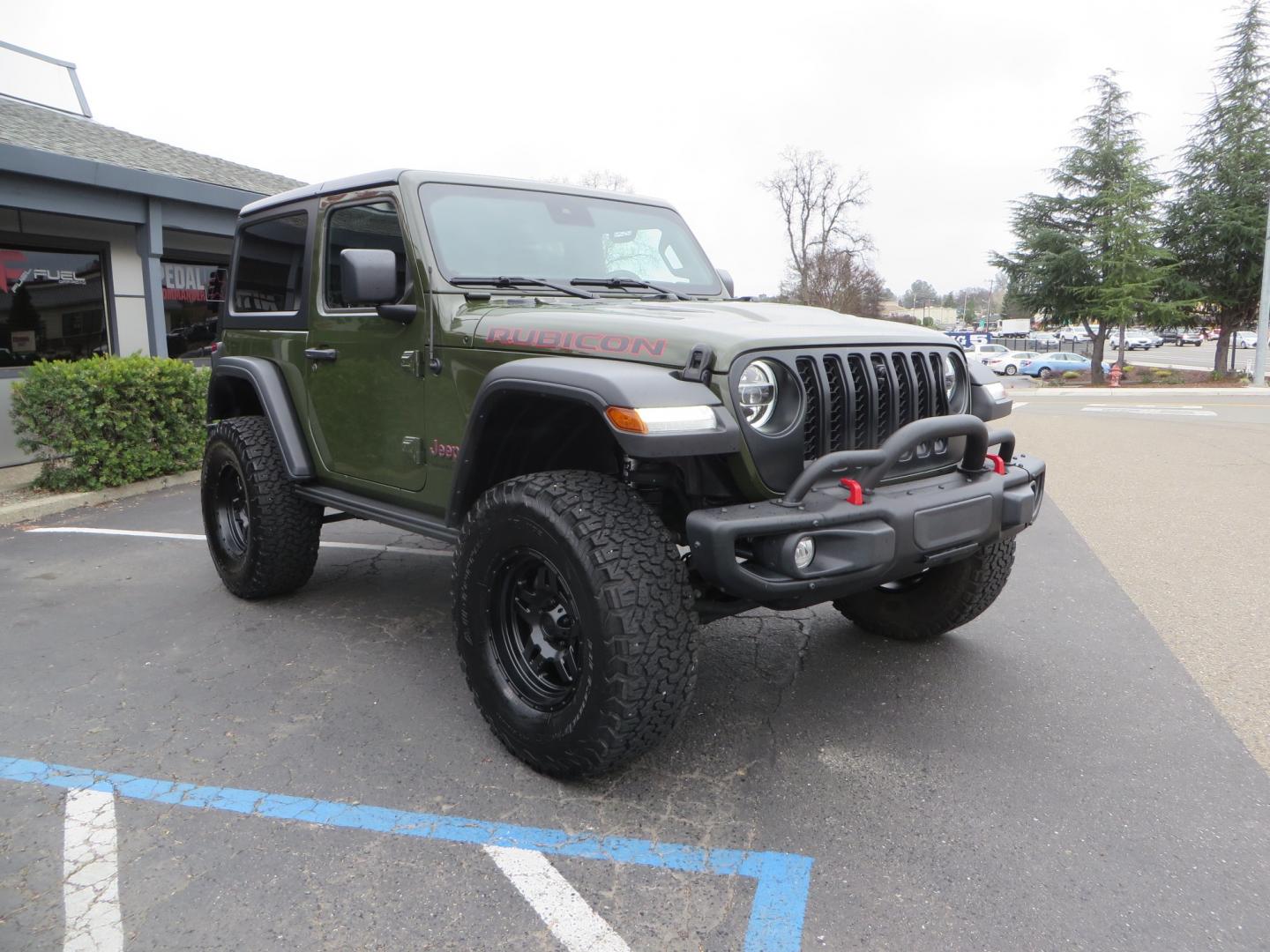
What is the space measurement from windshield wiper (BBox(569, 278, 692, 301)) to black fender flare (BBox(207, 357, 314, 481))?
1.62 metres

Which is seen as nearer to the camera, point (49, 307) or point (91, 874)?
point (91, 874)

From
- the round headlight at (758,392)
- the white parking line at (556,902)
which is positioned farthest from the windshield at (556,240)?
the white parking line at (556,902)

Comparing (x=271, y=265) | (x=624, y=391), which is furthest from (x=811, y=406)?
(x=271, y=265)

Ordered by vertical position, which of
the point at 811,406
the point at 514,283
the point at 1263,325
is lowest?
the point at 811,406

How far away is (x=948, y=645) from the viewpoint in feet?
13.4

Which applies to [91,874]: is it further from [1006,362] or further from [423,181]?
[1006,362]

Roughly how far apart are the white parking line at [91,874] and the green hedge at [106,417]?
508 centimetres

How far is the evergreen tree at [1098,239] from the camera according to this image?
1085 inches

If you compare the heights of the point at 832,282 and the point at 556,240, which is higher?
the point at 832,282

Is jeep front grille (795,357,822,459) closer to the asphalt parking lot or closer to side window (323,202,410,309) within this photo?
the asphalt parking lot

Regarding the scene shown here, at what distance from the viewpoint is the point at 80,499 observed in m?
7.48

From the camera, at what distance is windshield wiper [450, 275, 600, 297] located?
351cm

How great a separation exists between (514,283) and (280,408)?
1.55 metres

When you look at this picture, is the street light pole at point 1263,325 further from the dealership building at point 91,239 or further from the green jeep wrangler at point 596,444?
the green jeep wrangler at point 596,444
